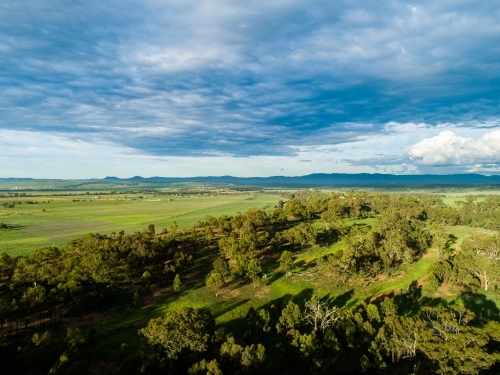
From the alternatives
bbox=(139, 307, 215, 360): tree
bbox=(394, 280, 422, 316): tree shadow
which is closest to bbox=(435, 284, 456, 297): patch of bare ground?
bbox=(394, 280, 422, 316): tree shadow

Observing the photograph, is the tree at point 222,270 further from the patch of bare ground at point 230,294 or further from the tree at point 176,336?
the tree at point 176,336

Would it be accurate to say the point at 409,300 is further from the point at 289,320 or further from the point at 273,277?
the point at 289,320

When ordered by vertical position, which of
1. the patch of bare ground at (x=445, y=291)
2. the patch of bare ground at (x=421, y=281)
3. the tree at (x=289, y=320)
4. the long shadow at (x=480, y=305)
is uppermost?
the tree at (x=289, y=320)

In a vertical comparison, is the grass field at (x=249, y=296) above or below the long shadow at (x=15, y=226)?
below

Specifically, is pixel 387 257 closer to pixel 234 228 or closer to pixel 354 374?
pixel 354 374

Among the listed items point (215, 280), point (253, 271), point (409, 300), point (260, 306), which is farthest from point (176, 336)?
point (409, 300)

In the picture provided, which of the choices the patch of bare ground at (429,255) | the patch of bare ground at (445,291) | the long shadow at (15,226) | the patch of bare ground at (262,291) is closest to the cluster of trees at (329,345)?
the patch of bare ground at (262,291)
